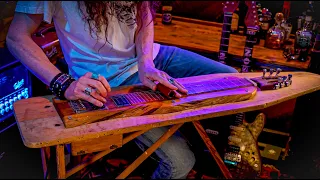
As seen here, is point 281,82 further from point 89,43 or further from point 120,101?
point 89,43

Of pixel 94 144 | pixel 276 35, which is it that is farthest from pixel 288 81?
pixel 94 144

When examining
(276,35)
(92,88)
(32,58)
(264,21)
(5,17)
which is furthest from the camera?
(264,21)

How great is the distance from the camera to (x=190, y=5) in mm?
3920

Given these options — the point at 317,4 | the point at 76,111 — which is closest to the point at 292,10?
the point at 317,4

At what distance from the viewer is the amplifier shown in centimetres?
242

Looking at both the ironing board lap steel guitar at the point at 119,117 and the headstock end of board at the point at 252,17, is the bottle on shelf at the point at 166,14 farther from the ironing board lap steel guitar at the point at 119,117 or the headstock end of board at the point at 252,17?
the ironing board lap steel guitar at the point at 119,117

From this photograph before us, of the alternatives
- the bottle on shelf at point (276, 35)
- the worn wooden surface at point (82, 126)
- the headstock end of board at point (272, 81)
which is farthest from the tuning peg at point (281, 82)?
the bottle on shelf at point (276, 35)

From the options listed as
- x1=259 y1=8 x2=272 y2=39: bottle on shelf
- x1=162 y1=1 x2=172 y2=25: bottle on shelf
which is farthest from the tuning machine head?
x1=162 y1=1 x2=172 y2=25: bottle on shelf

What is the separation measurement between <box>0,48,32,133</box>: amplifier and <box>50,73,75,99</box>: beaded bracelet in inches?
28.5

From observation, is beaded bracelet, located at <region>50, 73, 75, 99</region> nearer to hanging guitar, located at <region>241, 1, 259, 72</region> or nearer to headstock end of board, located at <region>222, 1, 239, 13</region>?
headstock end of board, located at <region>222, 1, 239, 13</region>

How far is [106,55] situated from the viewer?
222cm

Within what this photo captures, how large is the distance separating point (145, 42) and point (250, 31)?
107 centimetres

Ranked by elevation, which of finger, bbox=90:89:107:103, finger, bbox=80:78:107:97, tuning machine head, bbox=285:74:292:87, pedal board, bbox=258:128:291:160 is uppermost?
finger, bbox=80:78:107:97

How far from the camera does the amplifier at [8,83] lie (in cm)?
242
